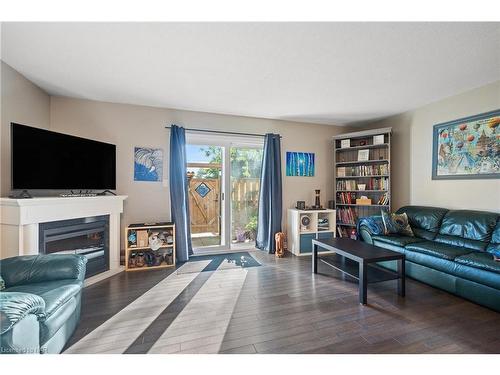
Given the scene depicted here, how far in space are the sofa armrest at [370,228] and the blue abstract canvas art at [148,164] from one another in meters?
3.17

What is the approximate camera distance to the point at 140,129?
131 inches

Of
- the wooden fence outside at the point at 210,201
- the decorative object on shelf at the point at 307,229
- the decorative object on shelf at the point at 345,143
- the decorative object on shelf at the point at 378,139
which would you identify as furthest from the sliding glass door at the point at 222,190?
the decorative object on shelf at the point at 378,139

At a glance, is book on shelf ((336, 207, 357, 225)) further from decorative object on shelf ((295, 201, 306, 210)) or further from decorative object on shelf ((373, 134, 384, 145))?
decorative object on shelf ((373, 134, 384, 145))

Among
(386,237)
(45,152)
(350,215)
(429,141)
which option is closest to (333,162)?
(350,215)

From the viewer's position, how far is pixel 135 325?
5.85 feet

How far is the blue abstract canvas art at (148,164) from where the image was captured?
3.32m

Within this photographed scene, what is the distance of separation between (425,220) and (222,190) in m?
3.06

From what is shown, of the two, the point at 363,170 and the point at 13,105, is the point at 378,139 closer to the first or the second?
the point at 363,170

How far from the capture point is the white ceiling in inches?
A: 67.4

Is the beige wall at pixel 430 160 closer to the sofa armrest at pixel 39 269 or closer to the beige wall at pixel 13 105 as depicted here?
the sofa armrest at pixel 39 269

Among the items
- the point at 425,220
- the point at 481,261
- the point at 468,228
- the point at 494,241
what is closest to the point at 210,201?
the point at 425,220
